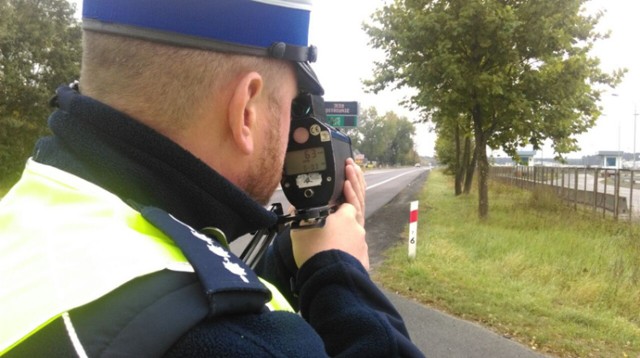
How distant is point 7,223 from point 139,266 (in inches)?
10.8

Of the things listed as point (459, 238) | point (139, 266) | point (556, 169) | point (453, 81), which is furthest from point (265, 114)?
point (556, 169)

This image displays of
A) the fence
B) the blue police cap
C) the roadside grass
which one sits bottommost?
the roadside grass

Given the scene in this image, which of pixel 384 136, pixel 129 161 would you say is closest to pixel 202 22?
pixel 129 161

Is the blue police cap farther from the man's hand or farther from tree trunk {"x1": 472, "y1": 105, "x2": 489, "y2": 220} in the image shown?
tree trunk {"x1": 472, "y1": 105, "x2": 489, "y2": 220}

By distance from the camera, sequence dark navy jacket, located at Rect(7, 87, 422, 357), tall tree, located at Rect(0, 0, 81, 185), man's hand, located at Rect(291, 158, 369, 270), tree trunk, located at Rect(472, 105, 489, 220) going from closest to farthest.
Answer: dark navy jacket, located at Rect(7, 87, 422, 357) → man's hand, located at Rect(291, 158, 369, 270) → tree trunk, located at Rect(472, 105, 489, 220) → tall tree, located at Rect(0, 0, 81, 185)

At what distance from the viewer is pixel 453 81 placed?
1310 centimetres

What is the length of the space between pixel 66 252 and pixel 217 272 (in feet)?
0.62

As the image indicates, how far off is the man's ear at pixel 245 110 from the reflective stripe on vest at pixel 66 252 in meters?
0.27

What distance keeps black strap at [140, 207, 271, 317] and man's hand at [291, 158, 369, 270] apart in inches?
17.8

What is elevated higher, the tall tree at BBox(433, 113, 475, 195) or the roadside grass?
the tall tree at BBox(433, 113, 475, 195)

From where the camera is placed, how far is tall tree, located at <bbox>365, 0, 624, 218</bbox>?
40.2ft

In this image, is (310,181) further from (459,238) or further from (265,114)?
(459,238)

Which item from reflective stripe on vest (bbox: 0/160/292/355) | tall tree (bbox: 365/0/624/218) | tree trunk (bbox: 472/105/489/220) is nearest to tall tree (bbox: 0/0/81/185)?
tall tree (bbox: 365/0/624/218)

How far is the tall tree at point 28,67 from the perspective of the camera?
3042 cm
